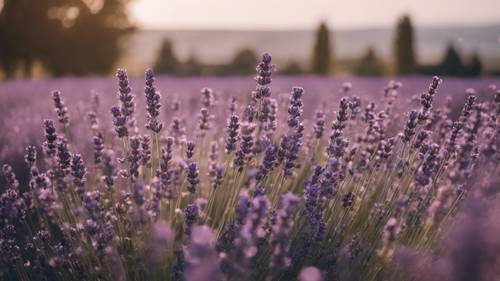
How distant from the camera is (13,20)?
20859mm

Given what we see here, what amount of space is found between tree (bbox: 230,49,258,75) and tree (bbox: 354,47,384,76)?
168 inches

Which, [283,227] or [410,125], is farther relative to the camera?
[410,125]

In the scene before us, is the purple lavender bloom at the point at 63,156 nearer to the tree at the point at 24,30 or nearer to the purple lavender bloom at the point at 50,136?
the purple lavender bloom at the point at 50,136

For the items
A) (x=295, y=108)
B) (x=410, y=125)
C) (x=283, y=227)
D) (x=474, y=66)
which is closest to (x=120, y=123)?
(x=295, y=108)

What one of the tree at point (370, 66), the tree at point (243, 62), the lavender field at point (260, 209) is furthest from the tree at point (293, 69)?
the lavender field at point (260, 209)

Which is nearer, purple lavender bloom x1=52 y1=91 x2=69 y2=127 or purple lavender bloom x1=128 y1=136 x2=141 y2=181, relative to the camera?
purple lavender bloom x1=128 y1=136 x2=141 y2=181

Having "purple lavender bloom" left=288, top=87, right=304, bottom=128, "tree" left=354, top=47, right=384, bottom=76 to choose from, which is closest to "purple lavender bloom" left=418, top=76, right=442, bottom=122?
"purple lavender bloom" left=288, top=87, right=304, bottom=128

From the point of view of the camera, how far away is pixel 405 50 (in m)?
18.5

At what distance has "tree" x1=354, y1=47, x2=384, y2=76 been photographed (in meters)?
21.5

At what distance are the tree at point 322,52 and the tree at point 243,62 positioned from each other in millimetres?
2393

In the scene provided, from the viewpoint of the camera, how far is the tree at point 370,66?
2147cm

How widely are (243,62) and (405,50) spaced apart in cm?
594

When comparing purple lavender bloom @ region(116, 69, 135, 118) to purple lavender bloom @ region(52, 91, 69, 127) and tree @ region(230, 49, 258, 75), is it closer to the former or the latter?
purple lavender bloom @ region(52, 91, 69, 127)

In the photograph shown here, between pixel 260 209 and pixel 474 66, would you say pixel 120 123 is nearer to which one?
pixel 260 209
